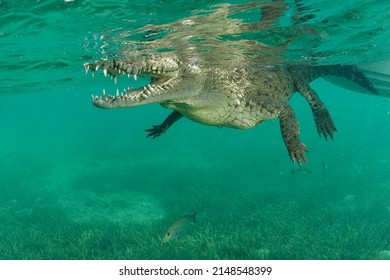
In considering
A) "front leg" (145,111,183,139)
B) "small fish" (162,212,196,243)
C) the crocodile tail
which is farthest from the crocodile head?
the crocodile tail

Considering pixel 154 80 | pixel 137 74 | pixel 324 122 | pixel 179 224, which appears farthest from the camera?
pixel 324 122

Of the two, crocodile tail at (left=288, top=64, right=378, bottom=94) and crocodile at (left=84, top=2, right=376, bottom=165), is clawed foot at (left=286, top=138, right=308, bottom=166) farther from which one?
crocodile tail at (left=288, top=64, right=378, bottom=94)

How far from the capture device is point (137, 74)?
601 centimetres

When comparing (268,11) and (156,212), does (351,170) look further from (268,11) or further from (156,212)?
(268,11)

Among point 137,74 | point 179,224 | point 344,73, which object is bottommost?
point 179,224

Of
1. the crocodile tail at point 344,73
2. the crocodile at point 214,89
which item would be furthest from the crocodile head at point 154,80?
the crocodile tail at point 344,73

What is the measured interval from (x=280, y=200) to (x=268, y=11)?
9263mm

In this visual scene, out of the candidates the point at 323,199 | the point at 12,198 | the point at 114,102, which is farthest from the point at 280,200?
the point at 12,198

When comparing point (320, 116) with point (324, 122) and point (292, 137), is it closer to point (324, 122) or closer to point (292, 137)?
point (324, 122)

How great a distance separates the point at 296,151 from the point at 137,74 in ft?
11.1

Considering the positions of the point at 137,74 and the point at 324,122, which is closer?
the point at 137,74

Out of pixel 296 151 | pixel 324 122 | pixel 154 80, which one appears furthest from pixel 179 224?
pixel 324 122

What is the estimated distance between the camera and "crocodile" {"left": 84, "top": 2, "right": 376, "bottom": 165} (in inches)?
227

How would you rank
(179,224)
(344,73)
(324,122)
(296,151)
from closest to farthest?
(296,151), (179,224), (324,122), (344,73)
